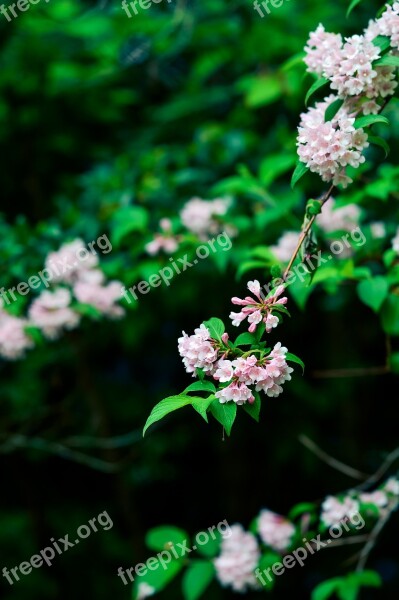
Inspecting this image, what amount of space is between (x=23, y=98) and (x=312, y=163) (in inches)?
88.4

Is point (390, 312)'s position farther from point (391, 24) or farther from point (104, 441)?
point (104, 441)

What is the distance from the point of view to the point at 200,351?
3.38 feet

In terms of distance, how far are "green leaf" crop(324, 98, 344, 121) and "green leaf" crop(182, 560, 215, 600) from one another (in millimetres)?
1384

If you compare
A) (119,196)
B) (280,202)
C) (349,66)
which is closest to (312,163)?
(349,66)

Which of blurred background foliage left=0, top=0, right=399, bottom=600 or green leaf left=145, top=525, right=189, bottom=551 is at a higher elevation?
blurred background foliage left=0, top=0, right=399, bottom=600

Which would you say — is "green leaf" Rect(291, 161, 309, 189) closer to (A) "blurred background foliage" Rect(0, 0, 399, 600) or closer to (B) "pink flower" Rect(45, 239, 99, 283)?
(A) "blurred background foliage" Rect(0, 0, 399, 600)

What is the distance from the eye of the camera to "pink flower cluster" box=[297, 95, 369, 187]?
1.10m

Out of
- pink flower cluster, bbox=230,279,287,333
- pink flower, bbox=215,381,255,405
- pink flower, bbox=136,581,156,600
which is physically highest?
pink flower cluster, bbox=230,279,287,333

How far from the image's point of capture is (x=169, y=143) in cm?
318

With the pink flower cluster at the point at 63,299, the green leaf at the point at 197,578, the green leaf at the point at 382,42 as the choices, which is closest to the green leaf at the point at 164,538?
the green leaf at the point at 197,578

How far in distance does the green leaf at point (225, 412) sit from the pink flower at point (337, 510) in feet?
3.16

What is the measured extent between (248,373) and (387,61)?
1.97 ft

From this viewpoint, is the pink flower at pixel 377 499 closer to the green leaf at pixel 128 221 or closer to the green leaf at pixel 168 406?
the green leaf at pixel 168 406

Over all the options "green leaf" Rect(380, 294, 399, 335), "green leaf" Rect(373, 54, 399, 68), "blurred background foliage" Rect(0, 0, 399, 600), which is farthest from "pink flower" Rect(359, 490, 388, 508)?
"green leaf" Rect(373, 54, 399, 68)
